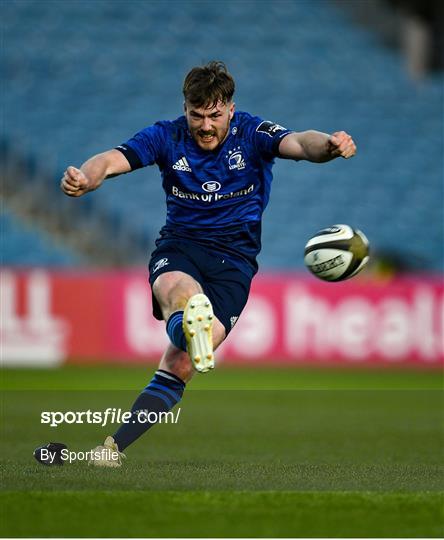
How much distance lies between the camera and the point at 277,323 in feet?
58.8

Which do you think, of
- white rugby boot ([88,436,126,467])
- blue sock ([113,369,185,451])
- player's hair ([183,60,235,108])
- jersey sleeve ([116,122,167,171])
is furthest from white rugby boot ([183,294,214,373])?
player's hair ([183,60,235,108])

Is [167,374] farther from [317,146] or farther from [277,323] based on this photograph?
[277,323]

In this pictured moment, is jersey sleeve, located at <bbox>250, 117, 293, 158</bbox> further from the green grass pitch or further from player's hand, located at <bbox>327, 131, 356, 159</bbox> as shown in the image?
the green grass pitch

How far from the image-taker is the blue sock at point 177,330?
628 cm

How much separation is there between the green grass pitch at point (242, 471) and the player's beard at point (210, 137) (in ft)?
6.27

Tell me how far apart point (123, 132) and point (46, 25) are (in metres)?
3.27

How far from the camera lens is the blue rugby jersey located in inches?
274

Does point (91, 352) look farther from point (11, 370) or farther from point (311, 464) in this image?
point (311, 464)

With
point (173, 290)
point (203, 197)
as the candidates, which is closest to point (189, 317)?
point (173, 290)

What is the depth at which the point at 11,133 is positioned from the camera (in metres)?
21.8

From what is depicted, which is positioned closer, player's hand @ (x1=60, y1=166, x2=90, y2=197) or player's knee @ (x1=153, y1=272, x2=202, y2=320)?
player's hand @ (x1=60, y1=166, x2=90, y2=197)

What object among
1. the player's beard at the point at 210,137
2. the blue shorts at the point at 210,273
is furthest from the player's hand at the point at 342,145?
the blue shorts at the point at 210,273

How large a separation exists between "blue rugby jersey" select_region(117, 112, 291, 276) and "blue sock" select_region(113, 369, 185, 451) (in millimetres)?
868

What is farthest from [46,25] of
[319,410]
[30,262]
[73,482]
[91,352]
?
[73,482]
